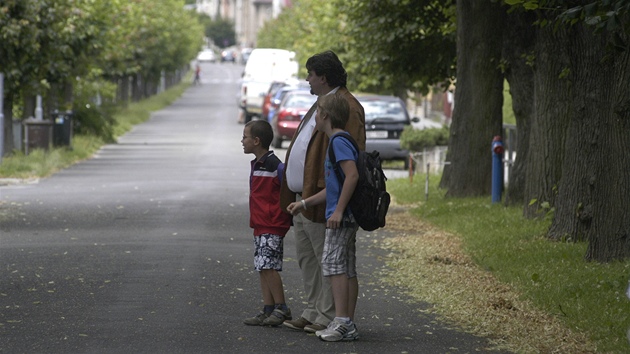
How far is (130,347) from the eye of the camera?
27.0ft

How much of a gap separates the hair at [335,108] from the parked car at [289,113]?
27.9 metres

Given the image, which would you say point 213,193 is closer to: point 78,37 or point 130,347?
point 78,37

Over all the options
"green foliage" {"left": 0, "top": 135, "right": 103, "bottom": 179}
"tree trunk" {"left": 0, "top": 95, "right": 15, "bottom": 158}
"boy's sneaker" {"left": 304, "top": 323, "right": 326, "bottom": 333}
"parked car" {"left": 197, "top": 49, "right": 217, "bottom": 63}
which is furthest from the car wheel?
"parked car" {"left": 197, "top": 49, "right": 217, "bottom": 63}

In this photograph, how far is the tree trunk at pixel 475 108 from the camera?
19.6 m

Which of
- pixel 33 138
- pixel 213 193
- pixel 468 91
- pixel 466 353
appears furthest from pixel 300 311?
pixel 33 138

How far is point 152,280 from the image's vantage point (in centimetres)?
1138

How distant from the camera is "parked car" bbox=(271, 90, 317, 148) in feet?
120

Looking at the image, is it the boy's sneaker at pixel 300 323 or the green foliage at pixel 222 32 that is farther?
the green foliage at pixel 222 32

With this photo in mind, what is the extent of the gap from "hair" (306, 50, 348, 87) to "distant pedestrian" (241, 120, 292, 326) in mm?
600

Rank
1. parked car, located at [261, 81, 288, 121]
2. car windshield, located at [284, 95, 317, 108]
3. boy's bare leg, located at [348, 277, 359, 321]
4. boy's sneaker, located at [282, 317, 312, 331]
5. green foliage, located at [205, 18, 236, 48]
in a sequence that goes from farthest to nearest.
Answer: green foliage, located at [205, 18, 236, 48] → parked car, located at [261, 81, 288, 121] → car windshield, located at [284, 95, 317, 108] → boy's sneaker, located at [282, 317, 312, 331] → boy's bare leg, located at [348, 277, 359, 321]

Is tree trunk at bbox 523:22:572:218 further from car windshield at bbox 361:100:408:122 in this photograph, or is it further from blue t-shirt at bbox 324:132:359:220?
car windshield at bbox 361:100:408:122

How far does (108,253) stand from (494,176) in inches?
254

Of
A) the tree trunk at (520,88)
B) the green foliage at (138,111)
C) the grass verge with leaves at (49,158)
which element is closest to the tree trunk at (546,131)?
the tree trunk at (520,88)

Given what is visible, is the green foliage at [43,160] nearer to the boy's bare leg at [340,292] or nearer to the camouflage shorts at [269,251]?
the camouflage shorts at [269,251]
